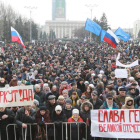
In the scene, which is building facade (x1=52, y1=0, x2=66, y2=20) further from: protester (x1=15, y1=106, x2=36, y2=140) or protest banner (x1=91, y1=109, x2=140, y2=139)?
protest banner (x1=91, y1=109, x2=140, y2=139)

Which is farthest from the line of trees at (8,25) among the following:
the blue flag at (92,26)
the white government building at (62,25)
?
the white government building at (62,25)

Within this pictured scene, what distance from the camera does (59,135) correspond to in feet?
16.4

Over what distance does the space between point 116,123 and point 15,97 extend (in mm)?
2215

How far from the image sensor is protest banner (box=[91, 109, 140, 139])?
4637 mm

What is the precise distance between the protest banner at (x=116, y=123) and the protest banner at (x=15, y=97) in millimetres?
Answer: 1414

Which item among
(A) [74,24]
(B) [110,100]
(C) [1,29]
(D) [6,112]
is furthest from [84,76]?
(A) [74,24]

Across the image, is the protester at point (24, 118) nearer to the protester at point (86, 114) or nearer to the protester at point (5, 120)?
the protester at point (5, 120)

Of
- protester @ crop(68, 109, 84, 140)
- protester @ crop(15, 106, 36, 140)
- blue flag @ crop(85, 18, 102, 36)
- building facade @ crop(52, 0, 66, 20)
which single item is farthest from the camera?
building facade @ crop(52, 0, 66, 20)

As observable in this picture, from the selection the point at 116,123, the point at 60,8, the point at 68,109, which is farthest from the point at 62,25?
the point at 116,123

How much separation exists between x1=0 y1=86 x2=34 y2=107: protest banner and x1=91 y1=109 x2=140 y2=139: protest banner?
1.41m

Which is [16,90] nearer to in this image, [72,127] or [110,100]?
[72,127]

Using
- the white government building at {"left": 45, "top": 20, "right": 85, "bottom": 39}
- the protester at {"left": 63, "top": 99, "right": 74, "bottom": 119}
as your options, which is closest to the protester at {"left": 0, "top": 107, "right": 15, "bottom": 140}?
the protester at {"left": 63, "top": 99, "right": 74, "bottom": 119}

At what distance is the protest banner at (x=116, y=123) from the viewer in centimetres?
464

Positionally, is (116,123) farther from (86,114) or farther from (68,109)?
(68,109)
